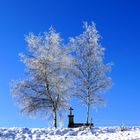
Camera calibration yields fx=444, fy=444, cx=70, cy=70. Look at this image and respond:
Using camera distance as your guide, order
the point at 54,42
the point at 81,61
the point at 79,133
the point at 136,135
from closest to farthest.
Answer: the point at 136,135 < the point at 79,133 < the point at 81,61 < the point at 54,42

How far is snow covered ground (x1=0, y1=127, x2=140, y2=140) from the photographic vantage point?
Result: 31.2 m

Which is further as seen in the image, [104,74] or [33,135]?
[104,74]

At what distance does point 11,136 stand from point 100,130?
→ 7.60m

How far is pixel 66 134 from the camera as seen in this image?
109 ft

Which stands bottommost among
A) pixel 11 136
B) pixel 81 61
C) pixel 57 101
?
pixel 11 136

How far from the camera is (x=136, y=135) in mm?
31578

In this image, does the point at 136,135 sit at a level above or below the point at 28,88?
below

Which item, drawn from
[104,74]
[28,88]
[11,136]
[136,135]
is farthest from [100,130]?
[28,88]

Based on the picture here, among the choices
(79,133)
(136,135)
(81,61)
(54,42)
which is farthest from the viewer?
(54,42)

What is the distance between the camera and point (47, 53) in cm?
4800

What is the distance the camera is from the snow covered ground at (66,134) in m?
31.2

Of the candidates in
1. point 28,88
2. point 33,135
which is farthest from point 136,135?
point 28,88

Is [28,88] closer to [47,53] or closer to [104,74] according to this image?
[47,53]

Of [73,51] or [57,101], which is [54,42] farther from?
[57,101]
